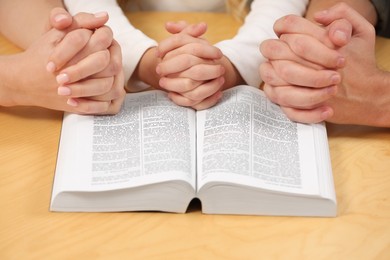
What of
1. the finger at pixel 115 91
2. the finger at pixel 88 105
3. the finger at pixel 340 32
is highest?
the finger at pixel 340 32

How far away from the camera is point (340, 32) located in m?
0.97

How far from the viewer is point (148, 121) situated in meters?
0.99

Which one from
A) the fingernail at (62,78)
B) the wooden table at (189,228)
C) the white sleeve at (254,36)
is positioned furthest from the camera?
the white sleeve at (254,36)

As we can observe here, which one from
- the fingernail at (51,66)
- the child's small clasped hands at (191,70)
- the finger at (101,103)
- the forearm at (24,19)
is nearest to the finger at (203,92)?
the child's small clasped hands at (191,70)

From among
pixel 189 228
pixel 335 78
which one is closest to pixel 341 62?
pixel 335 78

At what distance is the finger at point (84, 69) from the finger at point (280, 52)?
257 millimetres

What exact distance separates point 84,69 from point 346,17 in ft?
1.37

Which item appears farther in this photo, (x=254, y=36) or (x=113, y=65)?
(x=254, y=36)

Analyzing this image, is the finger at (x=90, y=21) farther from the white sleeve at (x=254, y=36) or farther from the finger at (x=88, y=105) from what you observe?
the white sleeve at (x=254, y=36)

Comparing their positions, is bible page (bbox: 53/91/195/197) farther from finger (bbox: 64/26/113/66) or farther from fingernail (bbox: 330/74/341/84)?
fingernail (bbox: 330/74/341/84)

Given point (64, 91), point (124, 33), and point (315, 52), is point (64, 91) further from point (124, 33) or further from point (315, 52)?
point (315, 52)

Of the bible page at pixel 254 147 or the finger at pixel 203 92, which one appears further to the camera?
the finger at pixel 203 92

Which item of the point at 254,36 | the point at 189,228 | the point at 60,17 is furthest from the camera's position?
the point at 254,36

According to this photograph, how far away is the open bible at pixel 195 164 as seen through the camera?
0.88 metres
